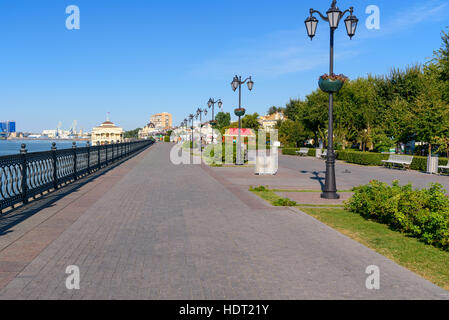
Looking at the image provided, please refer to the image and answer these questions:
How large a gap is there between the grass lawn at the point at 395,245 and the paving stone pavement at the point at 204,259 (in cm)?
23

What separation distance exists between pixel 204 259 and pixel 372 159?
949 inches

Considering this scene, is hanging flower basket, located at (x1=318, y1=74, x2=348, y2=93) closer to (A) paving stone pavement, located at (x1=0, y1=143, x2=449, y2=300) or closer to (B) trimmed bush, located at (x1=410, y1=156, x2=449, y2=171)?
(A) paving stone pavement, located at (x1=0, y1=143, x2=449, y2=300)

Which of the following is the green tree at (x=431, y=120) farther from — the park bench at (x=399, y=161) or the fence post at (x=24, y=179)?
the fence post at (x=24, y=179)

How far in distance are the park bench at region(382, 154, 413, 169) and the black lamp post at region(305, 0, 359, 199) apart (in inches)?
553

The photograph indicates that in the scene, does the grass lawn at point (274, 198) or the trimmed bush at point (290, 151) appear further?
the trimmed bush at point (290, 151)

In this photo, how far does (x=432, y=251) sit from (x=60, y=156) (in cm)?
1122

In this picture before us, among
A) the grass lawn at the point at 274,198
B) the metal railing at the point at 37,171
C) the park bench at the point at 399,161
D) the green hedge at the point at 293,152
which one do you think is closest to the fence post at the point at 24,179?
the metal railing at the point at 37,171

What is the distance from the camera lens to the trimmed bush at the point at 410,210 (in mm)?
6191

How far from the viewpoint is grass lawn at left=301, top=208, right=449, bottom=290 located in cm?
495

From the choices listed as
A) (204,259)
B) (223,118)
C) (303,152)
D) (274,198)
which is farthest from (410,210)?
(223,118)

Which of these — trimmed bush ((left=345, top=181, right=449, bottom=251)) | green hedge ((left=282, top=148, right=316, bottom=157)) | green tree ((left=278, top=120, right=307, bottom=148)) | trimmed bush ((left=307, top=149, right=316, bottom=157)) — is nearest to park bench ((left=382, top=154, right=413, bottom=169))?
trimmed bush ((left=307, top=149, right=316, bottom=157))

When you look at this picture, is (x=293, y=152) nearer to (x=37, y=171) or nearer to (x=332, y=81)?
(x=332, y=81)

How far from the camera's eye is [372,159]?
26.9 m
